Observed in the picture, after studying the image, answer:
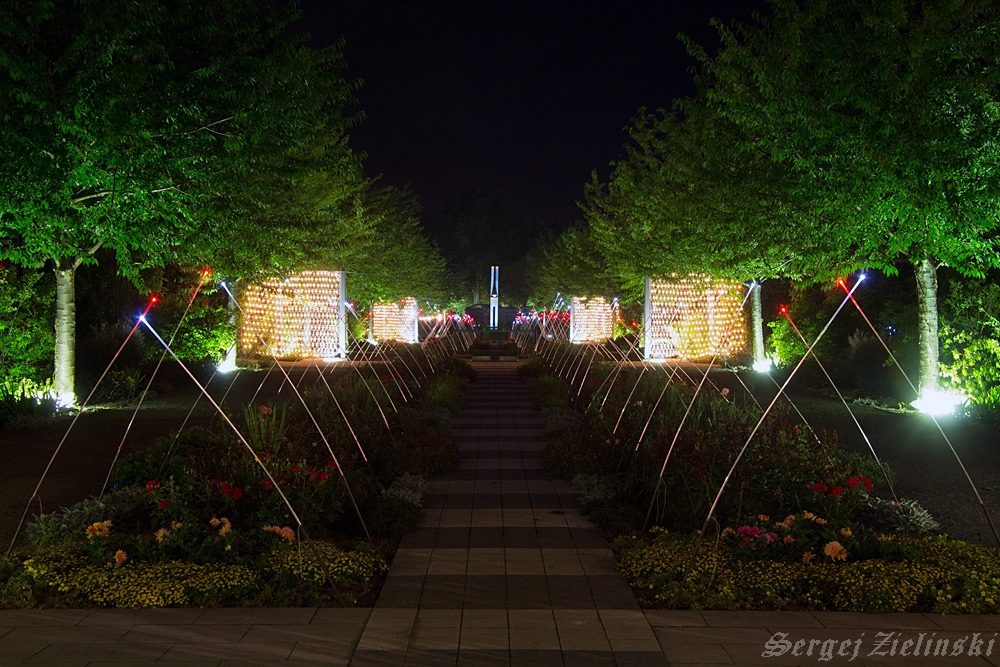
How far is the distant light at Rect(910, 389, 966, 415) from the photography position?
12.0 metres

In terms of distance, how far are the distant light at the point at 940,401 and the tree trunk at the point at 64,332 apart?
13022mm

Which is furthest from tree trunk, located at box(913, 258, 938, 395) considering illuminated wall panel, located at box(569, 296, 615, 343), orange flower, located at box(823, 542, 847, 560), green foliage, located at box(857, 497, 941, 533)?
illuminated wall panel, located at box(569, 296, 615, 343)

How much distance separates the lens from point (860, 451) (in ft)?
30.2

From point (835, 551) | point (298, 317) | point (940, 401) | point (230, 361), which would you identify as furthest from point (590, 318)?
point (835, 551)

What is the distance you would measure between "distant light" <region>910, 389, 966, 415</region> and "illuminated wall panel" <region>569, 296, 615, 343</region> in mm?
28504

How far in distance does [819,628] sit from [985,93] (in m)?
7.94

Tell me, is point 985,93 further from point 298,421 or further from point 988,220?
point 298,421

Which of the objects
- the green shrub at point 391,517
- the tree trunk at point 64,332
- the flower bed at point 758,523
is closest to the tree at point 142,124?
the tree trunk at point 64,332

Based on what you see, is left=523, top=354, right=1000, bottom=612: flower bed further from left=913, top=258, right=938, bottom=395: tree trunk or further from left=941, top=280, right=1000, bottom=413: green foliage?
left=913, top=258, right=938, bottom=395: tree trunk

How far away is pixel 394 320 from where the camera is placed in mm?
38844

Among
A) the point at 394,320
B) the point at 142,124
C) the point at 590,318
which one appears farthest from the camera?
the point at 590,318

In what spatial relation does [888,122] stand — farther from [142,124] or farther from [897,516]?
[142,124]

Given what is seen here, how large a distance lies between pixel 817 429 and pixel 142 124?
915cm

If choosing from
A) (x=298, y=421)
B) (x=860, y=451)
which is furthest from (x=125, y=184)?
(x=860, y=451)
